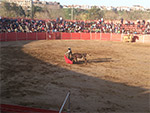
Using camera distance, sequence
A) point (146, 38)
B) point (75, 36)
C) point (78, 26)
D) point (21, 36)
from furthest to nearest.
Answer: point (78, 26) → point (75, 36) → point (146, 38) → point (21, 36)

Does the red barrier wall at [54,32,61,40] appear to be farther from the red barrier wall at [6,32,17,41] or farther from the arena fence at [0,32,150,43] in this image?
the red barrier wall at [6,32,17,41]

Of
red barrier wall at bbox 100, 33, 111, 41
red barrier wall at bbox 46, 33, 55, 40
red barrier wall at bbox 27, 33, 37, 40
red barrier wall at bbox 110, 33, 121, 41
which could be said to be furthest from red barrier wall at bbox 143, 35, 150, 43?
red barrier wall at bbox 27, 33, 37, 40

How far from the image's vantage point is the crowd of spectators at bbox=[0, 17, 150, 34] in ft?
105

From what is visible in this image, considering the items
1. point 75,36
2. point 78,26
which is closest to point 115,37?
point 75,36

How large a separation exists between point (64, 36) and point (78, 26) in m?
6.54

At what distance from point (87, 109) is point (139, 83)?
462 cm

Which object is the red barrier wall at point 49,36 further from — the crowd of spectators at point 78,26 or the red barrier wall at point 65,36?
the red barrier wall at point 65,36

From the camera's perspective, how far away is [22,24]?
3247 cm

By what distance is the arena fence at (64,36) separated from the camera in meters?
27.4

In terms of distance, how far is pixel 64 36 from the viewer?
32.6 metres

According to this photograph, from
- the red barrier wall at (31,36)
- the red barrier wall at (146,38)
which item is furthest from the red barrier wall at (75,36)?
the red barrier wall at (146,38)

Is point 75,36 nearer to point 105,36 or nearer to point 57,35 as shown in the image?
point 57,35

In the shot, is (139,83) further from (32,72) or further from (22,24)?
(22,24)

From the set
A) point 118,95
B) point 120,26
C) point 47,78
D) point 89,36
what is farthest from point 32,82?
point 120,26
